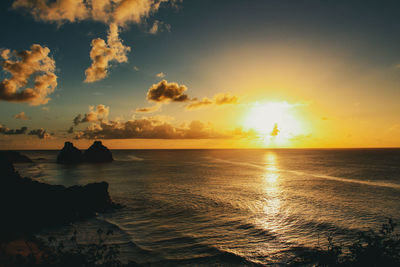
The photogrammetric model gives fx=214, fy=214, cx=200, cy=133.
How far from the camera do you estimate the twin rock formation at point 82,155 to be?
121 meters

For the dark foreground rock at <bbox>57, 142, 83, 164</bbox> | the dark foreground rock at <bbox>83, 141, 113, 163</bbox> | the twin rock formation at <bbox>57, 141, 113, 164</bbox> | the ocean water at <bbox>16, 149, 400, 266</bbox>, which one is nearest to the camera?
the ocean water at <bbox>16, 149, 400, 266</bbox>

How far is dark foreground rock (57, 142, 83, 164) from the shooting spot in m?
120

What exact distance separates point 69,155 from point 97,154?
15.0m

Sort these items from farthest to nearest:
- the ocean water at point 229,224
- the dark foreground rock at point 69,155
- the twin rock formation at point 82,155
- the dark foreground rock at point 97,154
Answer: the dark foreground rock at point 97,154, the twin rock formation at point 82,155, the dark foreground rock at point 69,155, the ocean water at point 229,224

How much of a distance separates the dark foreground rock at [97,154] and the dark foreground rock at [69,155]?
14.2ft

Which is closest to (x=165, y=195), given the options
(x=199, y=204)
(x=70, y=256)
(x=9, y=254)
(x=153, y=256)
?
(x=199, y=204)

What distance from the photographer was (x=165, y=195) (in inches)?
1459

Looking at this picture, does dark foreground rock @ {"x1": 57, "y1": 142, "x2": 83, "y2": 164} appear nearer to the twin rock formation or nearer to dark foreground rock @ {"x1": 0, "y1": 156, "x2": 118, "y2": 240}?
the twin rock formation

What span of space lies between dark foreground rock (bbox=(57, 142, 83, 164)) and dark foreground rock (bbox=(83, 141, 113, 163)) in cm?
434

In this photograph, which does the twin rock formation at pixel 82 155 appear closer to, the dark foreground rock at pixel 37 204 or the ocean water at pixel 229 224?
the ocean water at pixel 229 224

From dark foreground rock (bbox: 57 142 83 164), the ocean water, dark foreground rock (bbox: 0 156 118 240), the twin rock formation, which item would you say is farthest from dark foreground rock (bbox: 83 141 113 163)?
dark foreground rock (bbox: 0 156 118 240)

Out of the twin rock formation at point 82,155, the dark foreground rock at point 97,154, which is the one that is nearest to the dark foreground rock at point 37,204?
the twin rock formation at point 82,155

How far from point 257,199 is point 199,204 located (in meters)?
10.2

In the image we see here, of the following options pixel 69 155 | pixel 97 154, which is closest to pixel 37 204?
pixel 69 155
